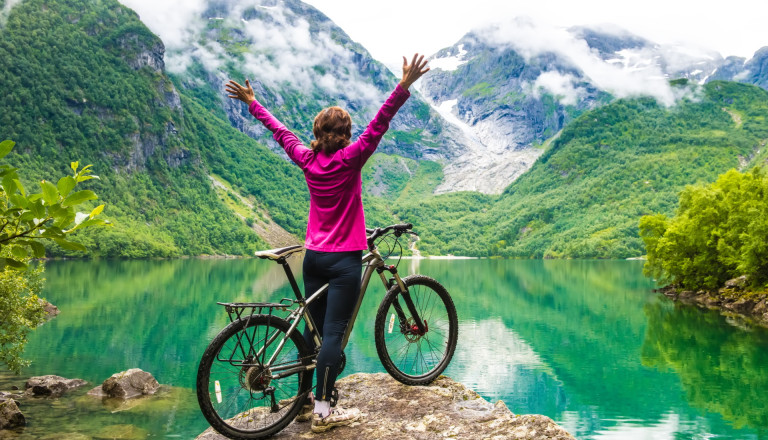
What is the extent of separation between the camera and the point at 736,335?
103 ft

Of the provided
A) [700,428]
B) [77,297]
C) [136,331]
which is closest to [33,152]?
[77,297]

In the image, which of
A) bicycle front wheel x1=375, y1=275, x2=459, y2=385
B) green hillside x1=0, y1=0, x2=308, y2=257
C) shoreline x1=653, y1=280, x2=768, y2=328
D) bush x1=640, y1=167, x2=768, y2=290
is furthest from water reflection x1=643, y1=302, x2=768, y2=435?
green hillside x1=0, y1=0, x2=308, y2=257

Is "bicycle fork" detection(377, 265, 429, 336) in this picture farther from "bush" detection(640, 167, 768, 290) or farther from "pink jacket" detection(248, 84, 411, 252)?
"bush" detection(640, 167, 768, 290)

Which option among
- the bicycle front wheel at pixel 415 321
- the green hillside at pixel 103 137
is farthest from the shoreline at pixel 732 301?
the green hillside at pixel 103 137

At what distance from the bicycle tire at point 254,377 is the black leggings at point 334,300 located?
36 centimetres

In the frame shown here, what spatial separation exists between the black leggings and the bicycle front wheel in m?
0.87

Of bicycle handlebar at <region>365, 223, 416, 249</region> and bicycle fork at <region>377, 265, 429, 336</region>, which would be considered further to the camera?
bicycle fork at <region>377, 265, 429, 336</region>

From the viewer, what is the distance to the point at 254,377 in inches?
202

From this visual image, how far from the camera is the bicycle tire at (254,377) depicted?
4883mm

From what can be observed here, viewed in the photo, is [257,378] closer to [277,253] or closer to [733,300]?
[277,253]

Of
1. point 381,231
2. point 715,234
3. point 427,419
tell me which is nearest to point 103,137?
point 715,234

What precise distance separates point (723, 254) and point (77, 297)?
52.6 metres

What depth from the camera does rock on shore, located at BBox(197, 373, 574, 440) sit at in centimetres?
498

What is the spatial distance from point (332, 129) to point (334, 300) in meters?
1.49
